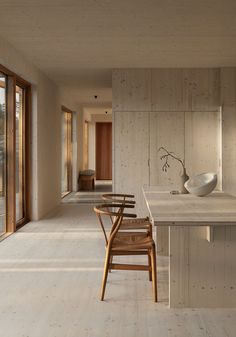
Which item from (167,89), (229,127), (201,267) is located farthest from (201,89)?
(201,267)

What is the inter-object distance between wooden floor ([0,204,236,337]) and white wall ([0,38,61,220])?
2155mm

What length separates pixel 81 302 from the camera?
3.46 m

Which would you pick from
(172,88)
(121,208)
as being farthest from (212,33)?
(121,208)

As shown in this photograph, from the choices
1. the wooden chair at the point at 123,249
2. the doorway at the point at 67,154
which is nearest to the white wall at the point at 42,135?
the doorway at the point at 67,154

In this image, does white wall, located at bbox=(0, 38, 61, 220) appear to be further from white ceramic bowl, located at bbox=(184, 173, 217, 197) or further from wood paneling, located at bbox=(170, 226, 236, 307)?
wood paneling, located at bbox=(170, 226, 236, 307)

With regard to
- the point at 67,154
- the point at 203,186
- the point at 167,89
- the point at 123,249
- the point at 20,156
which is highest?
the point at 167,89

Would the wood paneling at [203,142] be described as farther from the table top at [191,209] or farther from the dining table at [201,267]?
the dining table at [201,267]

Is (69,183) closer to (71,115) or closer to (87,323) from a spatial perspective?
(71,115)

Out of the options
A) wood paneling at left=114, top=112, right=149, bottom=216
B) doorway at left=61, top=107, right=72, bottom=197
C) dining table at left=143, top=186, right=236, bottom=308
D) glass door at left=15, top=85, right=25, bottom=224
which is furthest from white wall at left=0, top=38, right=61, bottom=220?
dining table at left=143, top=186, right=236, bottom=308

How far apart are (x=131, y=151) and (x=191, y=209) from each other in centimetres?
436

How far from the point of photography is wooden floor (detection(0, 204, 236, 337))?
9.66ft

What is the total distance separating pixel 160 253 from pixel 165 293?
1244 millimetres

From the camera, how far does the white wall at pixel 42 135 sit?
6.94 metres

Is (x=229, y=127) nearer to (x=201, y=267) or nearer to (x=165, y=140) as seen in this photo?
(x=165, y=140)
